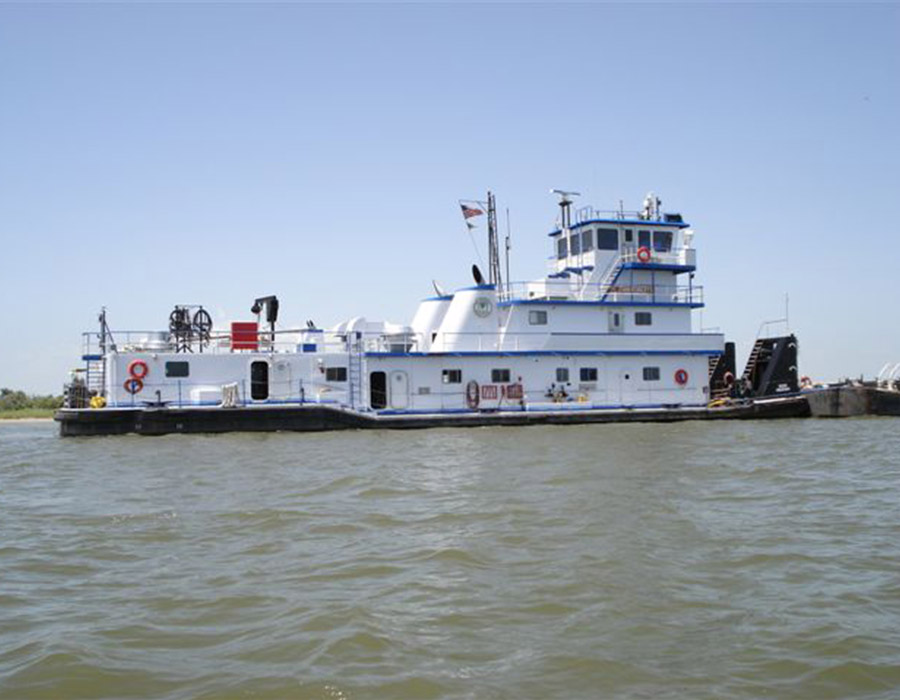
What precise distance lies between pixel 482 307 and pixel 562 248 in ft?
15.9

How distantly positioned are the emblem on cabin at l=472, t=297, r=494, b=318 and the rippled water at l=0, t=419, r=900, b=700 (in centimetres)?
1123

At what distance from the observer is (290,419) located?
2425cm

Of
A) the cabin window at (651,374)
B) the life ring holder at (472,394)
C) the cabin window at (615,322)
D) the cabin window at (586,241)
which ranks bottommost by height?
the life ring holder at (472,394)

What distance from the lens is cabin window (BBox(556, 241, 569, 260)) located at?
29.8 metres

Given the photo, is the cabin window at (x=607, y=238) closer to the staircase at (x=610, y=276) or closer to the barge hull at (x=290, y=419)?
the staircase at (x=610, y=276)

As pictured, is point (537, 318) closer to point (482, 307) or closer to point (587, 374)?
point (482, 307)

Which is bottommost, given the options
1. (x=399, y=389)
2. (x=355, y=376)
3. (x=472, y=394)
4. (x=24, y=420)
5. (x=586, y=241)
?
(x=24, y=420)

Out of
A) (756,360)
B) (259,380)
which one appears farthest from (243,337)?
(756,360)

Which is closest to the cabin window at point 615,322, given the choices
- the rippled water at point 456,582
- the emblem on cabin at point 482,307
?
the emblem on cabin at point 482,307

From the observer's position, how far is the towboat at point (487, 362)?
968 inches

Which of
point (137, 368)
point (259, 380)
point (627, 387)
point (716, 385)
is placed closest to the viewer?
point (137, 368)

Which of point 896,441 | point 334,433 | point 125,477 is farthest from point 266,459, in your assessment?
point 896,441

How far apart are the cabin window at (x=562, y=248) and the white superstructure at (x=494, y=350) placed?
7 centimetres

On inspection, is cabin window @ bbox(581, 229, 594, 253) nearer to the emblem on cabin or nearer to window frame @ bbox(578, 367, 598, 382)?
window frame @ bbox(578, 367, 598, 382)
